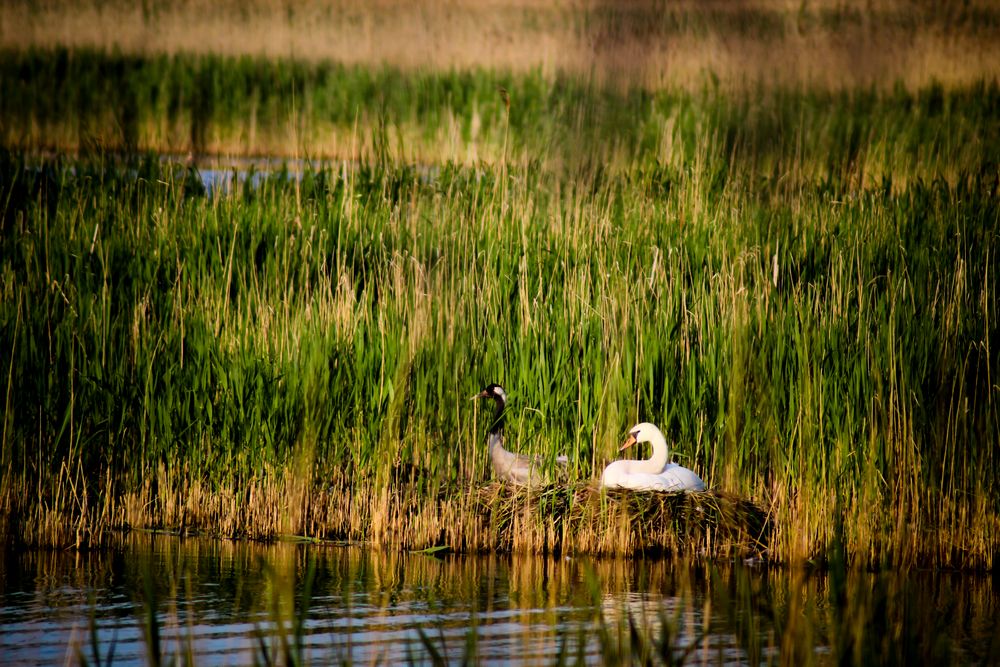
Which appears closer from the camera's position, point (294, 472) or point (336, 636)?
point (336, 636)

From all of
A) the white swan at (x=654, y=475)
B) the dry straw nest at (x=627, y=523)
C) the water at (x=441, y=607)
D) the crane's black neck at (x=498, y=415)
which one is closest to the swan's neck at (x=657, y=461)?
the white swan at (x=654, y=475)

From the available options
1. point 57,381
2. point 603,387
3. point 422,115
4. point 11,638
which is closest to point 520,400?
point 603,387

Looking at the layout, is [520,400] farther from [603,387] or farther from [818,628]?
[818,628]

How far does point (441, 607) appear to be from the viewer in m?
4.67

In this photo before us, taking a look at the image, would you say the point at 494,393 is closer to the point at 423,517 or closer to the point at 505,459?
the point at 505,459

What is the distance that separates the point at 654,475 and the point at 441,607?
4.27 feet

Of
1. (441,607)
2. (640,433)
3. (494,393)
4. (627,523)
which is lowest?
(441,607)

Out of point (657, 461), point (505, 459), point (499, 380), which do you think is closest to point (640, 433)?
point (657, 461)

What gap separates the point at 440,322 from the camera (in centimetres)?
601

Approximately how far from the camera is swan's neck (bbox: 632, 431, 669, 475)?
18.2 ft

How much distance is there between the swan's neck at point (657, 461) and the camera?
554 cm

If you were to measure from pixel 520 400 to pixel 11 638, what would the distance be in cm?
261

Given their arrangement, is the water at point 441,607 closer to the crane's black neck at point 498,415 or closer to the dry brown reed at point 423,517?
the dry brown reed at point 423,517

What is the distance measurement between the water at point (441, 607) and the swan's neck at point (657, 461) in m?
0.41
